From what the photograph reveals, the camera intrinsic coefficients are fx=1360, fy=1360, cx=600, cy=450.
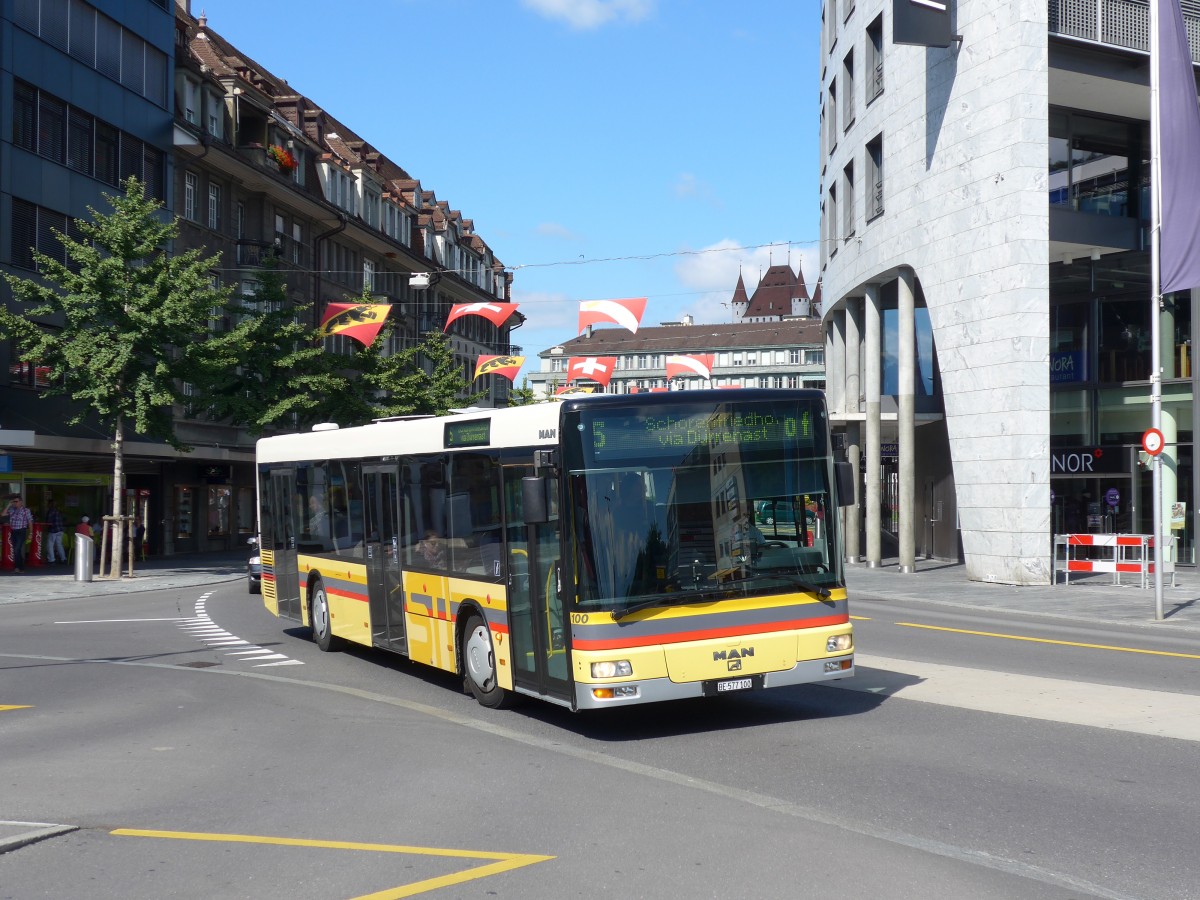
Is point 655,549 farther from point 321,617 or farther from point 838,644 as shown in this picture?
point 321,617

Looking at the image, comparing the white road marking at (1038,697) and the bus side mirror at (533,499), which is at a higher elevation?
the bus side mirror at (533,499)

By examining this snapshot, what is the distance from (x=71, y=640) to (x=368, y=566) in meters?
6.53

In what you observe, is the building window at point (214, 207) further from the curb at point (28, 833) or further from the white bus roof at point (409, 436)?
the curb at point (28, 833)

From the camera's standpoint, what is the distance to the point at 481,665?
11.8 meters

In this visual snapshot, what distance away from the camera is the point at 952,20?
96.0 ft

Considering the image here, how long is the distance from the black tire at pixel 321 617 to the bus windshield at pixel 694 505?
7.17 metres

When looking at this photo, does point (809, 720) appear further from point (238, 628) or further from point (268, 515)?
point (238, 628)

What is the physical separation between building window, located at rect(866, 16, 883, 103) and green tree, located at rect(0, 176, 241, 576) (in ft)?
58.1

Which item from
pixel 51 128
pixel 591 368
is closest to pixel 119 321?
pixel 51 128

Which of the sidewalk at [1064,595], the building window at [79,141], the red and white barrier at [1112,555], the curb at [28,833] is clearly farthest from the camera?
the building window at [79,141]

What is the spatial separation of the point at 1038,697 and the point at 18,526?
1218 inches

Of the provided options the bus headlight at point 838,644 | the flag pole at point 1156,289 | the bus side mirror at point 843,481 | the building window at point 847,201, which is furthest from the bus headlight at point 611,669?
the building window at point 847,201

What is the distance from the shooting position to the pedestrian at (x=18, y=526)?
117ft

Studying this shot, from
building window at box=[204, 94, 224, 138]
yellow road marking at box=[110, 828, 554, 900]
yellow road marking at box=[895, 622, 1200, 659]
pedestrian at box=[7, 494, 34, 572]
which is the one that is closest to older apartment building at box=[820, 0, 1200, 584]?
yellow road marking at box=[895, 622, 1200, 659]
